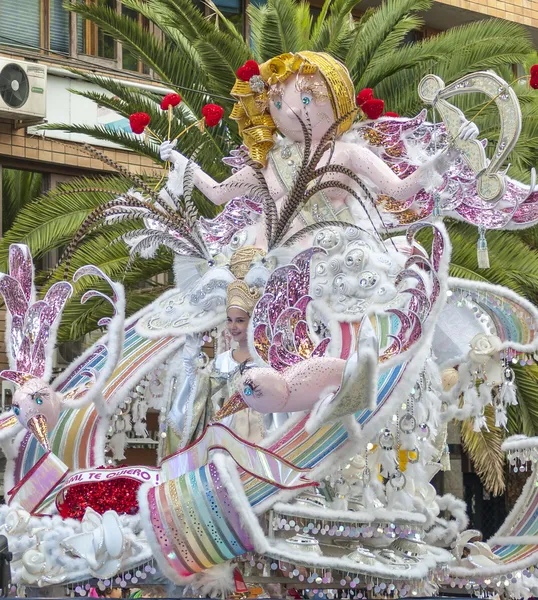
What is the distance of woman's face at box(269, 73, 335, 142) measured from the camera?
7.91 metres

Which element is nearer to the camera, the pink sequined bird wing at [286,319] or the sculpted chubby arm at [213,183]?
the pink sequined bird wing at [286,319]

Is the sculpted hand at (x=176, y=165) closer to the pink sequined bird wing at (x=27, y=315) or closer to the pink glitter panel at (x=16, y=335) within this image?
the pink sequined bird wing at (x=27, y=315)

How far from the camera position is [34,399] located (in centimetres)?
727

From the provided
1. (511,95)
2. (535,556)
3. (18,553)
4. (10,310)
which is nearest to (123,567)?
(18,553)

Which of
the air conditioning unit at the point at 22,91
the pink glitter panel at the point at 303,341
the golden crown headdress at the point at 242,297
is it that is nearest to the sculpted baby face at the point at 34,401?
the golden crown headdress at the point at 242,297

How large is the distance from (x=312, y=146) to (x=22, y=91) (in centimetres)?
753

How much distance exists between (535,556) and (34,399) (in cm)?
314

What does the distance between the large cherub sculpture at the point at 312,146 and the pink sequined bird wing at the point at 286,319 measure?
46 centimetres

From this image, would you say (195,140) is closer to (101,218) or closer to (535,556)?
(101,218)

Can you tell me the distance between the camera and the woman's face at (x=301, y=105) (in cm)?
791

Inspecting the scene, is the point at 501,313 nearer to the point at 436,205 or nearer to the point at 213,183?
the point at 436,205

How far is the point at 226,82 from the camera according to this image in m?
12.5

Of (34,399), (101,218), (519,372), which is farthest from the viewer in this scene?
(519,372)

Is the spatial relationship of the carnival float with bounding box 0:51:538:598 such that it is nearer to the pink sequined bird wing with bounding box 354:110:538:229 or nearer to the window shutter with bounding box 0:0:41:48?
the pink sequined bird wing with bounding box 354:110:538:229
